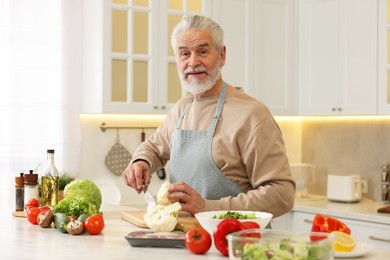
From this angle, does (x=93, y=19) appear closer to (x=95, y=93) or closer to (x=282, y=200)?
(x=95, y=93)

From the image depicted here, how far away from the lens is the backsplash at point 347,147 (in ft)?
16.6

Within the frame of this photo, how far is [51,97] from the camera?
15.1 ft

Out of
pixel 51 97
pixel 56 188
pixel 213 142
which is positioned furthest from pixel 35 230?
pixel 51 97

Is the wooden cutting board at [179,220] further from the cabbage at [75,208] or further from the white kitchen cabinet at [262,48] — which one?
the white kitchen cabinet at [262,48]

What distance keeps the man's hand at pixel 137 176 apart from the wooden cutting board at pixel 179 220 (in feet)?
0.41

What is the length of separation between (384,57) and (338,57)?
42cm

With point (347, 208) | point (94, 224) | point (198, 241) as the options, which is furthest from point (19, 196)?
point (347, 208)

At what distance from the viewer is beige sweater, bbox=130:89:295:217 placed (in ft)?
9.20

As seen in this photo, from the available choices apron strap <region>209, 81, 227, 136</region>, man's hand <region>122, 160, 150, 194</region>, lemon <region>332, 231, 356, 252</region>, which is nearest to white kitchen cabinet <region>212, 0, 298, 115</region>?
apron strap <region>209, 81, 227, 136</region>

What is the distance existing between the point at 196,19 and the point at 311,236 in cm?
157

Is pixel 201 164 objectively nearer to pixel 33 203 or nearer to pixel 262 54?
pixel 33 203

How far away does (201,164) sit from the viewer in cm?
303

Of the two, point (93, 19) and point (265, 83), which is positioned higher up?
point (93, 19)

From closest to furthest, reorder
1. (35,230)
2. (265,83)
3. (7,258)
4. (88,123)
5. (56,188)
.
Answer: (7,258) < (35,230) < (56,188) < (88,123) < (265,83)
